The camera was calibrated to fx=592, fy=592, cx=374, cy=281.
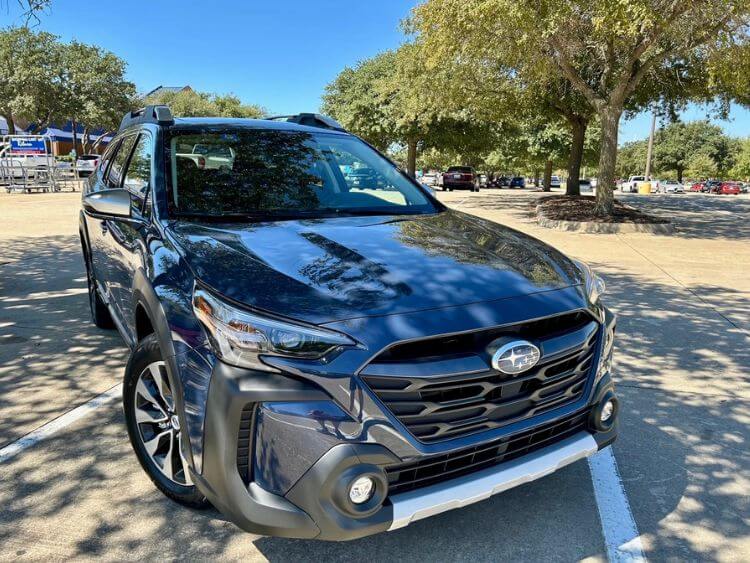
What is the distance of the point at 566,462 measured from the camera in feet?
7.85

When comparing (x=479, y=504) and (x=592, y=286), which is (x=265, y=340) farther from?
(x=592, y=286)

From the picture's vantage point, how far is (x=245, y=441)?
200 centimetres

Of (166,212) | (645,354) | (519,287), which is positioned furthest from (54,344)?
(645,354)

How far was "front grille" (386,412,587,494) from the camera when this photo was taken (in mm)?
2094

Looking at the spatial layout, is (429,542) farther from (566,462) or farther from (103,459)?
(103,459)

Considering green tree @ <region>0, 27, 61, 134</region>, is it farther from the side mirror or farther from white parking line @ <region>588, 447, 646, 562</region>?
white parking line @ <region>588, 447, 646, 562</region>

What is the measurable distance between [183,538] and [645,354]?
3.93m

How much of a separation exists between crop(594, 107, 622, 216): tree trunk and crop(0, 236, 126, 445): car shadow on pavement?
12625 millimetres

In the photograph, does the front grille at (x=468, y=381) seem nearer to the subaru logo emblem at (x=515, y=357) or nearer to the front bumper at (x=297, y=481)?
the subaru logo emblem at (x=515, y=357)

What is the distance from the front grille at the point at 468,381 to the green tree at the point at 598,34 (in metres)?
9.79

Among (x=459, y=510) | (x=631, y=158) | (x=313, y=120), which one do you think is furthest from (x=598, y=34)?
Answer: (x=631, y=158)

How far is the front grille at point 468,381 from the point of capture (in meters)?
2.03

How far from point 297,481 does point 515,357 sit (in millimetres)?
894

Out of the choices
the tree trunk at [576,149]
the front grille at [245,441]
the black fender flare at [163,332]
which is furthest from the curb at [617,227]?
the front grille at [245,441]
